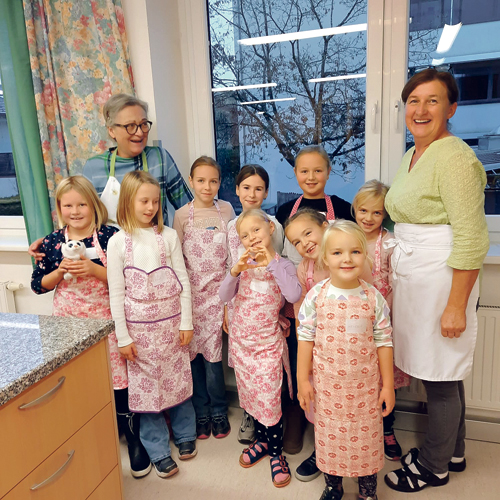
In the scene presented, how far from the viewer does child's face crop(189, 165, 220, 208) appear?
1.78m

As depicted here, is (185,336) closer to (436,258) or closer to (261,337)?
(261,337)

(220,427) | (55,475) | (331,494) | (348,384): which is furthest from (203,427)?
(55,475)

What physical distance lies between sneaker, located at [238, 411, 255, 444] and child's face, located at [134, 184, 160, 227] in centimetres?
97

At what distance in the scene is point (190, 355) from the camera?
75.1 inches

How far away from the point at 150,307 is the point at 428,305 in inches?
39.2

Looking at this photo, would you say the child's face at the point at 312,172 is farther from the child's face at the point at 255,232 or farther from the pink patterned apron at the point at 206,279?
the pink patterned apron at the point at 206,279

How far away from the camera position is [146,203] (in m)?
1.60

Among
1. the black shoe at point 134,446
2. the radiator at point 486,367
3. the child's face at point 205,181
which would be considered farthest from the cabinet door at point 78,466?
the radiator at point 486,367

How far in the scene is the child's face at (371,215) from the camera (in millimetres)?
1638

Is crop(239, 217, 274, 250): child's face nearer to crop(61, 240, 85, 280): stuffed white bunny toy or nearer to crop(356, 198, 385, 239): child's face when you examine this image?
crop(356, 198, 385, 239): child's face

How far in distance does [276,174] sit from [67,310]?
3.84ft

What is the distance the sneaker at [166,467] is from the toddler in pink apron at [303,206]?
0.47 metres

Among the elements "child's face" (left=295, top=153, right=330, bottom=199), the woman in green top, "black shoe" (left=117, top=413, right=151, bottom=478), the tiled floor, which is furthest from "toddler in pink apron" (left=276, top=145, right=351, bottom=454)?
"black shoe" (left=117, top=413, right=151, bottom=478)

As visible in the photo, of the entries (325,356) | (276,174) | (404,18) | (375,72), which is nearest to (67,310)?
(325,356)
